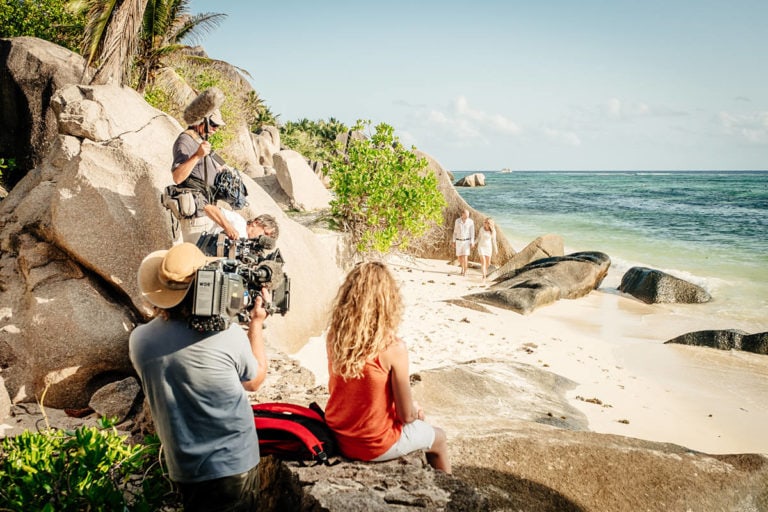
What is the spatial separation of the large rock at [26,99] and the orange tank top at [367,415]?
1056cm

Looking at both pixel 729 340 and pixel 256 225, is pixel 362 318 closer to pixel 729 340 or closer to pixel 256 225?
pixel 256 225

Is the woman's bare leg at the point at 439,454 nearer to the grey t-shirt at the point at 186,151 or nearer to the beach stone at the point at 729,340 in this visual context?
the grey t-shirt at the point at 186,151

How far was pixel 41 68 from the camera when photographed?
1066cm

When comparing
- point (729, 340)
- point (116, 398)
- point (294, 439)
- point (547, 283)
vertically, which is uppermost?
point (294, 439)

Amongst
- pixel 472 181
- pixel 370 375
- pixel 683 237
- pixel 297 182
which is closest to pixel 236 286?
→ pixel 370 375

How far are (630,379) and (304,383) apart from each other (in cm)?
501

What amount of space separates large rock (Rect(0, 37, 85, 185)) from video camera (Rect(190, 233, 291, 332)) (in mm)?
8994

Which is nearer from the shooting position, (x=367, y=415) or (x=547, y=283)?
(x=367, y=415)

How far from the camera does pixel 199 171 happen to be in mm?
5016

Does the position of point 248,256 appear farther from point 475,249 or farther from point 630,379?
point 475,249

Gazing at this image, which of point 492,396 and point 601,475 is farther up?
point 601,475

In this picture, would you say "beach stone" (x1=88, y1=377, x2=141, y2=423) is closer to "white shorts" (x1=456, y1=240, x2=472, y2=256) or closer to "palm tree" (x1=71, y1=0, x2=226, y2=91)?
"palm tree" (x1=71, y1=0, x2=226, y2=91)

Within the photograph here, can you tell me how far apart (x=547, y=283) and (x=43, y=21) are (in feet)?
51.1

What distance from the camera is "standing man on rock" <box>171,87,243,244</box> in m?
4.79
